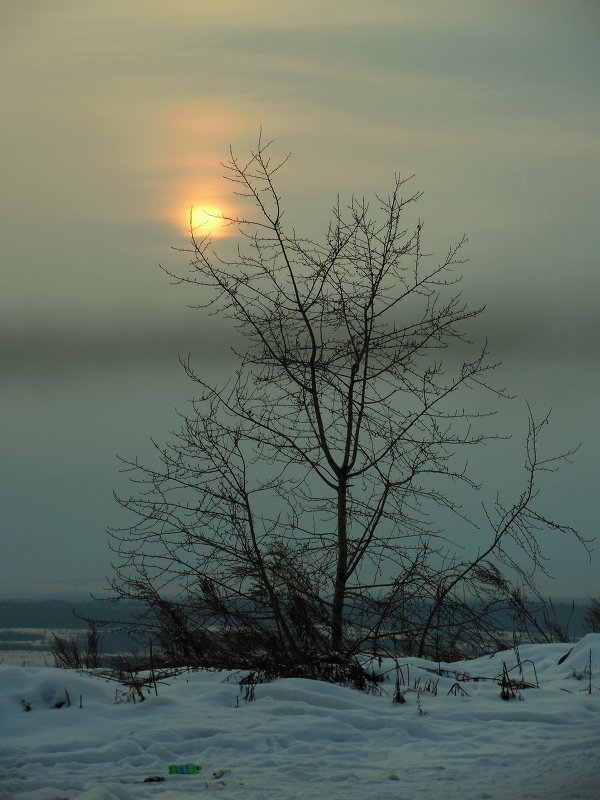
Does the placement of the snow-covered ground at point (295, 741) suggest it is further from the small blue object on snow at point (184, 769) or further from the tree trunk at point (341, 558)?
the tree trunk at point (341, 558)

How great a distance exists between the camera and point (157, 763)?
5.21 meters

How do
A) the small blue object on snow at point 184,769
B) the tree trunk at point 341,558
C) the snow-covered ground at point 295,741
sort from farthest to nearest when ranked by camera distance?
the tree trunk at point 341,558, the small blue object on snow at point 184,769, the snow-covered ground at point 295,741

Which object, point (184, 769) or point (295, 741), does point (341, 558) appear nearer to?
point (295, 741)

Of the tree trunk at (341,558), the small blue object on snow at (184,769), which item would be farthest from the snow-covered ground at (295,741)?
the tree trunk at (341,558)

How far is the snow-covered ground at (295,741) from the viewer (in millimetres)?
4695

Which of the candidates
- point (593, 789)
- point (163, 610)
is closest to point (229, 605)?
point (163, 610)

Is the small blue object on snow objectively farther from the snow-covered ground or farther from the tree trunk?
the tree trunk

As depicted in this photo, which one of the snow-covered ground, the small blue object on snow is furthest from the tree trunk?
the small blue object on snow

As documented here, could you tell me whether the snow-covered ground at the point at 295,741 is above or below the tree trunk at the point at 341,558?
below

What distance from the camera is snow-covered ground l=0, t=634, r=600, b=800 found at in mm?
4695

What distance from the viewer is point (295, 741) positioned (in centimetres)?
566

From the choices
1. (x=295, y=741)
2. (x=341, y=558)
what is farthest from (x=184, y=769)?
(x=341, y=558)

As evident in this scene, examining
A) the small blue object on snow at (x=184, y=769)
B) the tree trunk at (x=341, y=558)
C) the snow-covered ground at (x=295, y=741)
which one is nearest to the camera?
the snow-covered ground at (x=295, y=741)

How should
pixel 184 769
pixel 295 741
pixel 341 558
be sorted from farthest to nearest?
pixel 341 558
pixel 295 741
pixel 184 769
